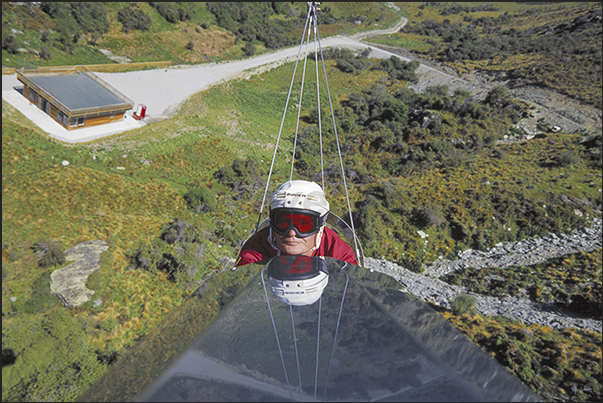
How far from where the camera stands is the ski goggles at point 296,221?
3973 mm

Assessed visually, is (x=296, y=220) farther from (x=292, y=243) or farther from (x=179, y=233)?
(x=179, y=233)

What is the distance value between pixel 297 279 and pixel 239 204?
17952 millimetres

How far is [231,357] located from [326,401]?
58 cm

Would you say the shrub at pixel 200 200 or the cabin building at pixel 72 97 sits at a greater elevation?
the cabin building at pixel 72 97

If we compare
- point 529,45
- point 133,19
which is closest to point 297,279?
point 133,19

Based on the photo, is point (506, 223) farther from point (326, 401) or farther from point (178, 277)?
point (326, 401)

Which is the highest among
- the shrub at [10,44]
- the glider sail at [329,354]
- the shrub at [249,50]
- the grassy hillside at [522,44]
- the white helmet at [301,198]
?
the grassy hillside at [522,44]

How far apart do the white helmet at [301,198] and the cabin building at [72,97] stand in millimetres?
23471

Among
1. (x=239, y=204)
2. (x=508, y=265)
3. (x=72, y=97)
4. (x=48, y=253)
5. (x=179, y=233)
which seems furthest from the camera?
(x=72, y=97)

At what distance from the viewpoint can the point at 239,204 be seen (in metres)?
20.3

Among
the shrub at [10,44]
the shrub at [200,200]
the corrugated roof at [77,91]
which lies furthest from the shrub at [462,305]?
the shrub at [10,44]

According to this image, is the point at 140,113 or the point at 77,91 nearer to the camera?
the point at 77,91

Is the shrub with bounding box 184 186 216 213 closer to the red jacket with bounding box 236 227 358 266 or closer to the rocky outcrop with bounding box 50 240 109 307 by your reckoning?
the rocky outcrop with bounding box 50 240 109 307

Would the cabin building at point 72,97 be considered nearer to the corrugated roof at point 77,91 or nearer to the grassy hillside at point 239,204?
the corrugated roof at point 77,91
